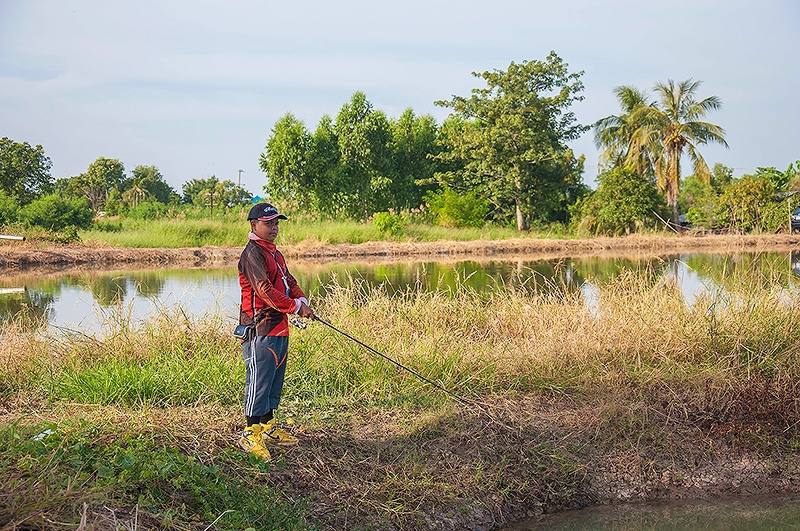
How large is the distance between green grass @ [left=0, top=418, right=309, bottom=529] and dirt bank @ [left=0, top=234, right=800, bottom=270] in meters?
20.0

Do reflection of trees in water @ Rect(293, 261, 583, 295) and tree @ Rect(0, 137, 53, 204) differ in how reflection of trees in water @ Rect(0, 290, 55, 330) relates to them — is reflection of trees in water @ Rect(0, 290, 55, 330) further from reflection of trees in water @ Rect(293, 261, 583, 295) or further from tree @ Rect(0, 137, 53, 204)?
tree @ Rect(0, 137, 53, 204)

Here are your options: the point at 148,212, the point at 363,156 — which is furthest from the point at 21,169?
the point at 363,156

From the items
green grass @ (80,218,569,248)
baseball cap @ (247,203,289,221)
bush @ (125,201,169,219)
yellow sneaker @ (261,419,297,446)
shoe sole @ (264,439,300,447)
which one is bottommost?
shoe sole @ (264,439,300,447)

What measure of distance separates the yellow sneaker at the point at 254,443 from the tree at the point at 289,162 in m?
31.3

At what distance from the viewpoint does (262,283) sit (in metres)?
4.30

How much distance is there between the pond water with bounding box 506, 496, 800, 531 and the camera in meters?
4.77

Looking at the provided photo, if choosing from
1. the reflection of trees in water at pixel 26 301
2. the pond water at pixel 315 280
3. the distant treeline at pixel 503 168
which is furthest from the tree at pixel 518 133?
the reflection of trees in water at pixel 26 301

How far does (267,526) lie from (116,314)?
330 centimetres

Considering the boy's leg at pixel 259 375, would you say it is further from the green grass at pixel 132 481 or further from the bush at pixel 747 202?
the bush at pixel 747 202

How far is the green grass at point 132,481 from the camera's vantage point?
321 cm

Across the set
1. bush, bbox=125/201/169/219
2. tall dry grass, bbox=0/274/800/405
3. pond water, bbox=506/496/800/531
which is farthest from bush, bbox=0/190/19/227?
pond water, bbox=506/496/800/531

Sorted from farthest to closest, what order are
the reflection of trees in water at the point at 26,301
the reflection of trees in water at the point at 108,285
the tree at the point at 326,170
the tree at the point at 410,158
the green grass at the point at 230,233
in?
the tree at the point at 410,158
the tree at the point at 326,170
the green grass at the point at 230,233
the reflection of trees in water at the point at 108,285
the reflection of trees in water at the point at 26,301

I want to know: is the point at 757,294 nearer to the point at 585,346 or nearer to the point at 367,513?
the point at 585,346

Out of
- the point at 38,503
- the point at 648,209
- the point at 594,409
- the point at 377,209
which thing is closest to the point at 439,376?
the point at 594,409
